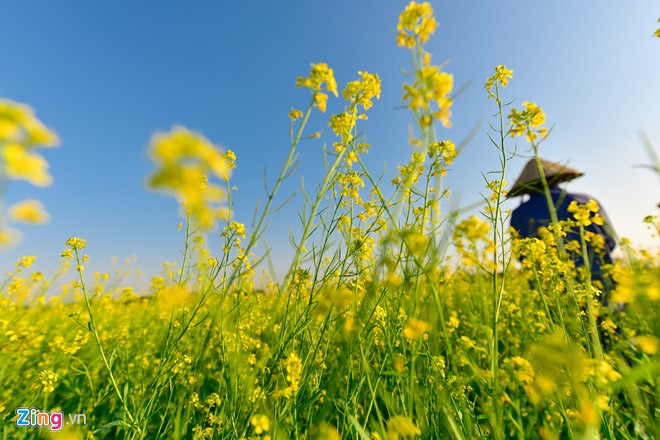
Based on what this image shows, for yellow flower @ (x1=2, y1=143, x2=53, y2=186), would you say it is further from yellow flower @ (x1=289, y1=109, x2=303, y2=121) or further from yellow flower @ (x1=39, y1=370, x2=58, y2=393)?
yellow flower @ (x1=39, y1=370, x2=58, y2=393)

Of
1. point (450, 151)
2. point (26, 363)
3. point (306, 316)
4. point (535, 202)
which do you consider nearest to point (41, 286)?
point (26, 363)

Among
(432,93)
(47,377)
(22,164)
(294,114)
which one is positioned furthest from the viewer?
(47,377)

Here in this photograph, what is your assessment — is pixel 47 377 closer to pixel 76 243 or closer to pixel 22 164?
pixel 76 243

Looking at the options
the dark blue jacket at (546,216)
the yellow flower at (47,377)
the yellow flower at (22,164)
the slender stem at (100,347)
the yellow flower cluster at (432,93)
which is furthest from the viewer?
the dark blue jacket at (546,216)

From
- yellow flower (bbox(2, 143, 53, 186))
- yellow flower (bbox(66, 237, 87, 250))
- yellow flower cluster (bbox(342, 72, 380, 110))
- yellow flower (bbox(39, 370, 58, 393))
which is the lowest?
yellow flower (bbox(39, 370, 58, 393))

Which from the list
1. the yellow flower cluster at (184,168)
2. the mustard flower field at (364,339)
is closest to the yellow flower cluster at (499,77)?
the mustard flower field at (364,339)

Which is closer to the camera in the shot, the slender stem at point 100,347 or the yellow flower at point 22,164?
the yellow flower at point 22,164

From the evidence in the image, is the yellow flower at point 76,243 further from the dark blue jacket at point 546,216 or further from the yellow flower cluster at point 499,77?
the dark blue jacket at point 546,216

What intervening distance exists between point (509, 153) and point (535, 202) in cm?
343

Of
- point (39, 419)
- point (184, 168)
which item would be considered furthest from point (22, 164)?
point (39, 419)

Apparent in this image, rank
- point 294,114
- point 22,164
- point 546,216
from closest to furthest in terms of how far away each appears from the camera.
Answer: point 22,164 → point 294,114 → point 546,216

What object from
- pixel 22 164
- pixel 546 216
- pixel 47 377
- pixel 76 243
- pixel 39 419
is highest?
pixel 546 216

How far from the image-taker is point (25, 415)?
186 centimetres

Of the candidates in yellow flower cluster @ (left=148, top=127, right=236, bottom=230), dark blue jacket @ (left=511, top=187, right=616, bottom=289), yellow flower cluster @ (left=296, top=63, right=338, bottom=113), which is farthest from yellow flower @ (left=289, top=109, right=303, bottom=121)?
dark blue jacket @ (left=511, top=187, right=616, bottom=289)
